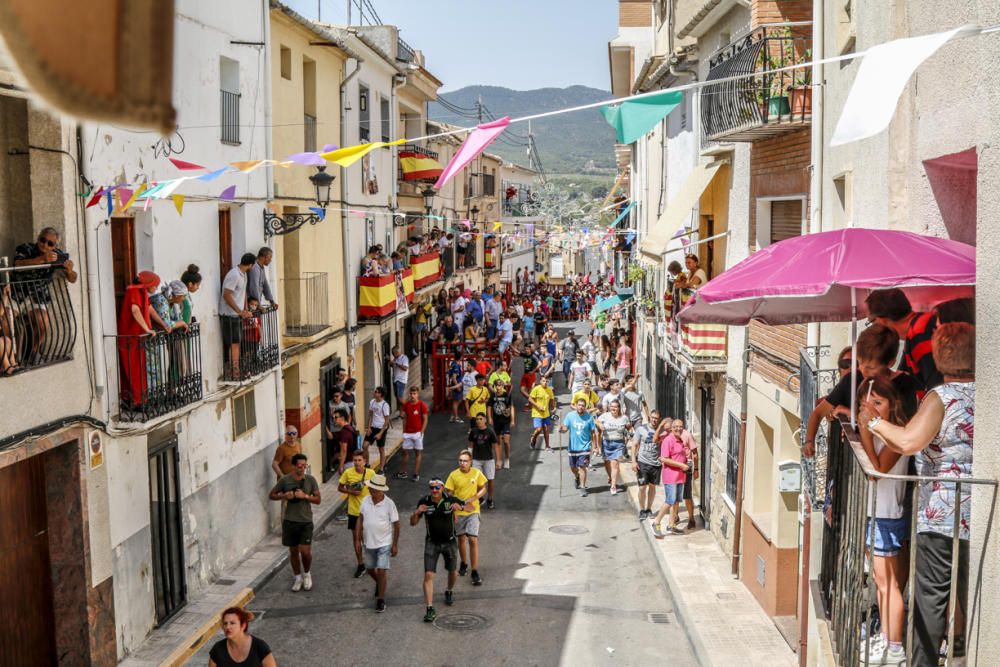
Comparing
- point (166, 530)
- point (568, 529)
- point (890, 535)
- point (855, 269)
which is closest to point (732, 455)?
point (568, 529)

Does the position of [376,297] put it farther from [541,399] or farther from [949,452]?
Result: [949,452]

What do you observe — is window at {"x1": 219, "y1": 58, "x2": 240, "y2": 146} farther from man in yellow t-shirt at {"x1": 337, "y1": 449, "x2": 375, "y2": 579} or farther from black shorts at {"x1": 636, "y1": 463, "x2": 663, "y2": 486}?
black shorts at {"x1": 636, "y1": 463, "x2": 663, "y2": 486}

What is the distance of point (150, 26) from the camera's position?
4.89ft

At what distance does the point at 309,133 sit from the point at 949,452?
16294 millimetres

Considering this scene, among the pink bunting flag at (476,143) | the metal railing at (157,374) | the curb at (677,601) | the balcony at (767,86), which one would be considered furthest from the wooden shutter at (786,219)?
the metal railing at (157,374)

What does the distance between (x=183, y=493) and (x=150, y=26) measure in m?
12.4

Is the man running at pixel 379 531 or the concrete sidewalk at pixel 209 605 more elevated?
the man running at pixel 379 531

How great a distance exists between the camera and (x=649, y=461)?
55.5 ft

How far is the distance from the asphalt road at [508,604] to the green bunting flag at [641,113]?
637cm

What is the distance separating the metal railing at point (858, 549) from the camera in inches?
180

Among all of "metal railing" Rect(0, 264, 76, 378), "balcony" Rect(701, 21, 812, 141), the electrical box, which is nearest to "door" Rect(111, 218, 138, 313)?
"metal railing" Rect(0, 264, 76, 378)

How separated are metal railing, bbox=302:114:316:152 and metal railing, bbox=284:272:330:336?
92.8 inches

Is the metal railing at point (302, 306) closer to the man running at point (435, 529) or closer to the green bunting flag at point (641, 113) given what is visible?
the man running at point (435, 529)

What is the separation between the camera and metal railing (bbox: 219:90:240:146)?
48.0 feet
